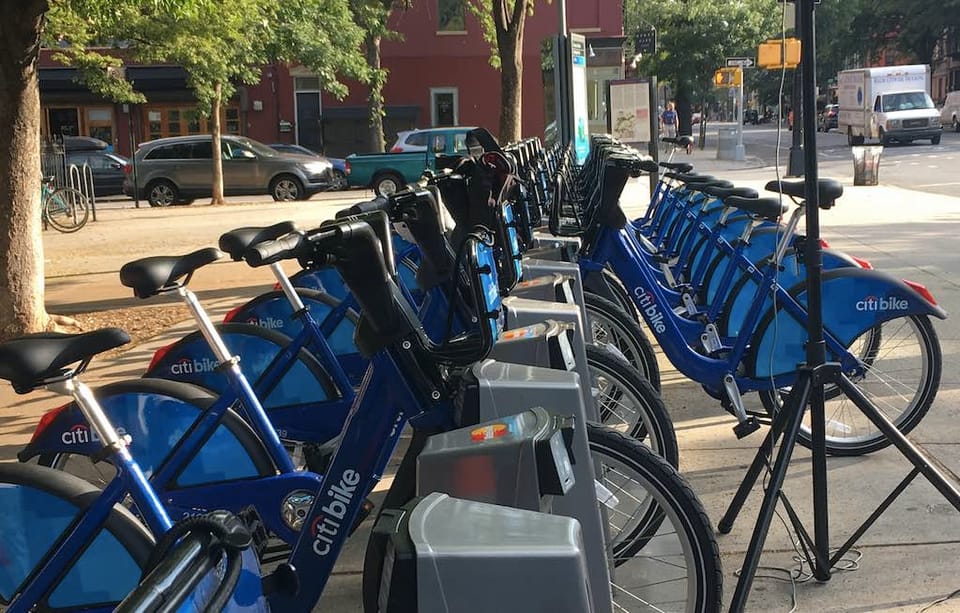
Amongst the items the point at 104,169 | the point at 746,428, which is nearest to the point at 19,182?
the point at 746,428

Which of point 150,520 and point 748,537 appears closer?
point 150,520

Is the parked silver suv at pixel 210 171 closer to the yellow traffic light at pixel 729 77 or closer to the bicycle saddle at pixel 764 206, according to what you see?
the yellow traffic light at pixel 729 77

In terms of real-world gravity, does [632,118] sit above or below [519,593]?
above

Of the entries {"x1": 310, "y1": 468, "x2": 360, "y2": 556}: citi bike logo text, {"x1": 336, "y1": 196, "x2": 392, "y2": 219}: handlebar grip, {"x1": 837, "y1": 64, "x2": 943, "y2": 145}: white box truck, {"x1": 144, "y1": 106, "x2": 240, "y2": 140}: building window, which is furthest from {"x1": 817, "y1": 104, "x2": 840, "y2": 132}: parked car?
{"x1": 310, "y1": 468, "x2": 360, "y2": 556}: citi bike logo text

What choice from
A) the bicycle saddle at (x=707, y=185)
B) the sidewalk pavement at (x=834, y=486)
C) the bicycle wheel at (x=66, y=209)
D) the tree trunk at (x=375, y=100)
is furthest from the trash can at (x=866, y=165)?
the tree trunk at (x=375, y=100)

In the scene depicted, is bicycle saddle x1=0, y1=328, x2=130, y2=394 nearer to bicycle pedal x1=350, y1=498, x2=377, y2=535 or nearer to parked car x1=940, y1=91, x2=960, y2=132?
bicycle pedal x1=350, y1=498, x2=377, y2=535

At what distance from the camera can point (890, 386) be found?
15.1 ft

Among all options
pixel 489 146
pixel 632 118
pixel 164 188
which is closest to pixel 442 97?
pixel 164 188

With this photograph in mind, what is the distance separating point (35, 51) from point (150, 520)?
5806 mm

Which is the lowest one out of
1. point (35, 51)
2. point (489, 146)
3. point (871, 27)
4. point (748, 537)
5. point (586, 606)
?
point (748, 537)

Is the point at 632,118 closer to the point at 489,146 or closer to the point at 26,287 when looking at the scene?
the point at 26,287

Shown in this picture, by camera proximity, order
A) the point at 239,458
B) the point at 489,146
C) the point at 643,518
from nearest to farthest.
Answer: the point at 643,518 < the point at 239,458 < the point at 489,146

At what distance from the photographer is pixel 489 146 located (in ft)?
14.9

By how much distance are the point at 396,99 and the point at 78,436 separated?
31.9 m
